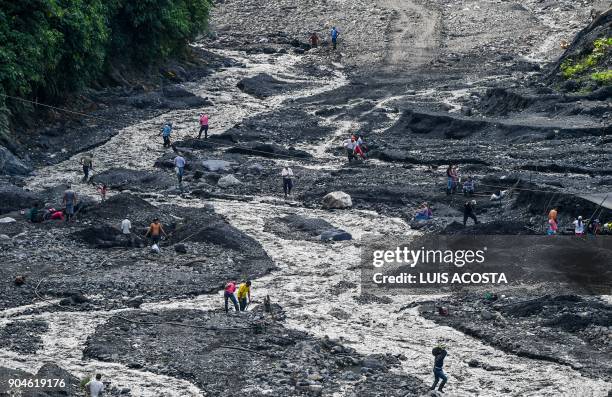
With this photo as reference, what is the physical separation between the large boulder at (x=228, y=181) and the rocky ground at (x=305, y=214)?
3.0 inches

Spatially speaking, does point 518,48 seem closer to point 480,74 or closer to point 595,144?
point 480,74

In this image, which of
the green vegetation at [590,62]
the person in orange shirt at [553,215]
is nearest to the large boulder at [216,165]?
the person in orange shirt at [553,215]

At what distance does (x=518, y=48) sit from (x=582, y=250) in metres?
32.0

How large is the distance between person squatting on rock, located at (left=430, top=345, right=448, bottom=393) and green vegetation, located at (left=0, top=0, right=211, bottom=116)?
2213 centimetres

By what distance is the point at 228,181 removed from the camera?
1441 inches

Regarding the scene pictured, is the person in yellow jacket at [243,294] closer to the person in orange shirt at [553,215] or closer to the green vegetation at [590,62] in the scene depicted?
the person in orange shirt at [553,215]

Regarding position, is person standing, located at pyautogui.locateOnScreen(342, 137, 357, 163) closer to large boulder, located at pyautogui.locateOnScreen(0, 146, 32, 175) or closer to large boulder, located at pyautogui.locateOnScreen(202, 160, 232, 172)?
large boulder, located at pyautogui.locateOnScreen(202, 160, 232, 172)

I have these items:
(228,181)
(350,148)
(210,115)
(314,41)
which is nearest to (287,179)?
(228,181)

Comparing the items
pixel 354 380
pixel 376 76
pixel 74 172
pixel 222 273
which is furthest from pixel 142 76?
pixel 354 380

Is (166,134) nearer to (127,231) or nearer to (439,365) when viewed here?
(127,231)

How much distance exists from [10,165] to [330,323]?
1601 cm

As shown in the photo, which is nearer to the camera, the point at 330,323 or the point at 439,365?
the point at 439,365

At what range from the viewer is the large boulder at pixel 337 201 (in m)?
34.4

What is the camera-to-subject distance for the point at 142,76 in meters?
51.5
